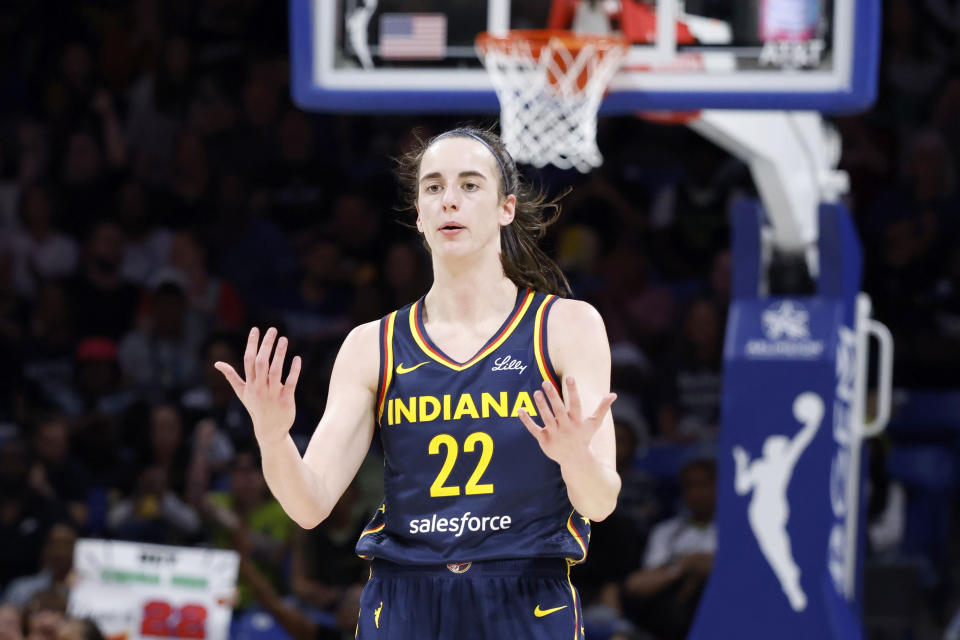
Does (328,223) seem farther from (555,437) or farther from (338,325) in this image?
(555,437)

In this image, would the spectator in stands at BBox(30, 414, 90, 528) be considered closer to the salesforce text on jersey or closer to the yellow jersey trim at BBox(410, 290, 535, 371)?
the yellow jersey trim at BBox(410, 290, 535, 371)

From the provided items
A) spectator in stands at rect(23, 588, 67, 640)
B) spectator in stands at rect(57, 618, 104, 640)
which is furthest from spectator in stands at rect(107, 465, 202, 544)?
spectator in stands at rect(57, 618, 104, 640)

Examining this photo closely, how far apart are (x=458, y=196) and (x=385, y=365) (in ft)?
1.50

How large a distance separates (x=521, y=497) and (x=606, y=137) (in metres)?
7.31

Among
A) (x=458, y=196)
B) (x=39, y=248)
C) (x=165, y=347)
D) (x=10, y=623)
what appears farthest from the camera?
(x=39, y=248)

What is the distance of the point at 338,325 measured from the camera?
987 centimetres

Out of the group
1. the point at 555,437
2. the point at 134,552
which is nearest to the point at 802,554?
the point at 134,552

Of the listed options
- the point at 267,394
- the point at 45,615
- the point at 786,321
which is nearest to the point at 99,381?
the point at 45,615

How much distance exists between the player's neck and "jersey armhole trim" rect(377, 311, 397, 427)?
0.42 ft

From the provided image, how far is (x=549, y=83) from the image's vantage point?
5773 mm

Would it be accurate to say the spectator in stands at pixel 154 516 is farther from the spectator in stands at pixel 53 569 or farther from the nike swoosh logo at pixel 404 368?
the nike swoosh logo at pixel 404 368

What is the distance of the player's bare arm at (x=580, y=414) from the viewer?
308 cm

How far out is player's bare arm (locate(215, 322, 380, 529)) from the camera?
323 cm

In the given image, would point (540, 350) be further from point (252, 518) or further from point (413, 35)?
point (252, 518)
